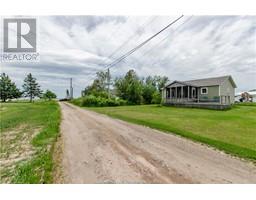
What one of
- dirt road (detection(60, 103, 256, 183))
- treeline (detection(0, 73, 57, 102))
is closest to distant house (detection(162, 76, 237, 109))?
dirt road (detection(60, 103, 256, 183))

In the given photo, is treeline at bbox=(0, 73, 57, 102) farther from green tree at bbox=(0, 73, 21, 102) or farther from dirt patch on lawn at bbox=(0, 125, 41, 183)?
dirt patch on lawn at bbox=(0, 125, 41, 183)

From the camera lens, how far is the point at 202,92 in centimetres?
2625

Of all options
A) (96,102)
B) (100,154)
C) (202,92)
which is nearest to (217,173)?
(100,154)

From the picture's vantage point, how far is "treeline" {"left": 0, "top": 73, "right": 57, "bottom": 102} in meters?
55.5

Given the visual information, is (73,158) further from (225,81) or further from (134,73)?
(134,73)

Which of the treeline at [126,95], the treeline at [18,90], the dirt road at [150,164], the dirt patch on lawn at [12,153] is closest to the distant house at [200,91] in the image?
the treeline at [126,95]

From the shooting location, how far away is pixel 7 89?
56969mm

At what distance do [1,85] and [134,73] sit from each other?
4175 cm

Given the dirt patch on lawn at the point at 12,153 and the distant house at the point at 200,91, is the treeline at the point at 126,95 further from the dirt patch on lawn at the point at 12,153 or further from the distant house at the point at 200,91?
the dirt patch on lawn at the point at 12,153

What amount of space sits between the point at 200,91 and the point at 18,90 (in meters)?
59.3

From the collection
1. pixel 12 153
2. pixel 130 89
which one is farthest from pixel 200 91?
pixel 12 153

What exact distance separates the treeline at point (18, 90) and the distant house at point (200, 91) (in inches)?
1794

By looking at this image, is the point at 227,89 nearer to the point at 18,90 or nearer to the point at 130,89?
the point at 130,89

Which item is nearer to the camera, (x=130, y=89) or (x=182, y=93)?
(x=182, y=93)
